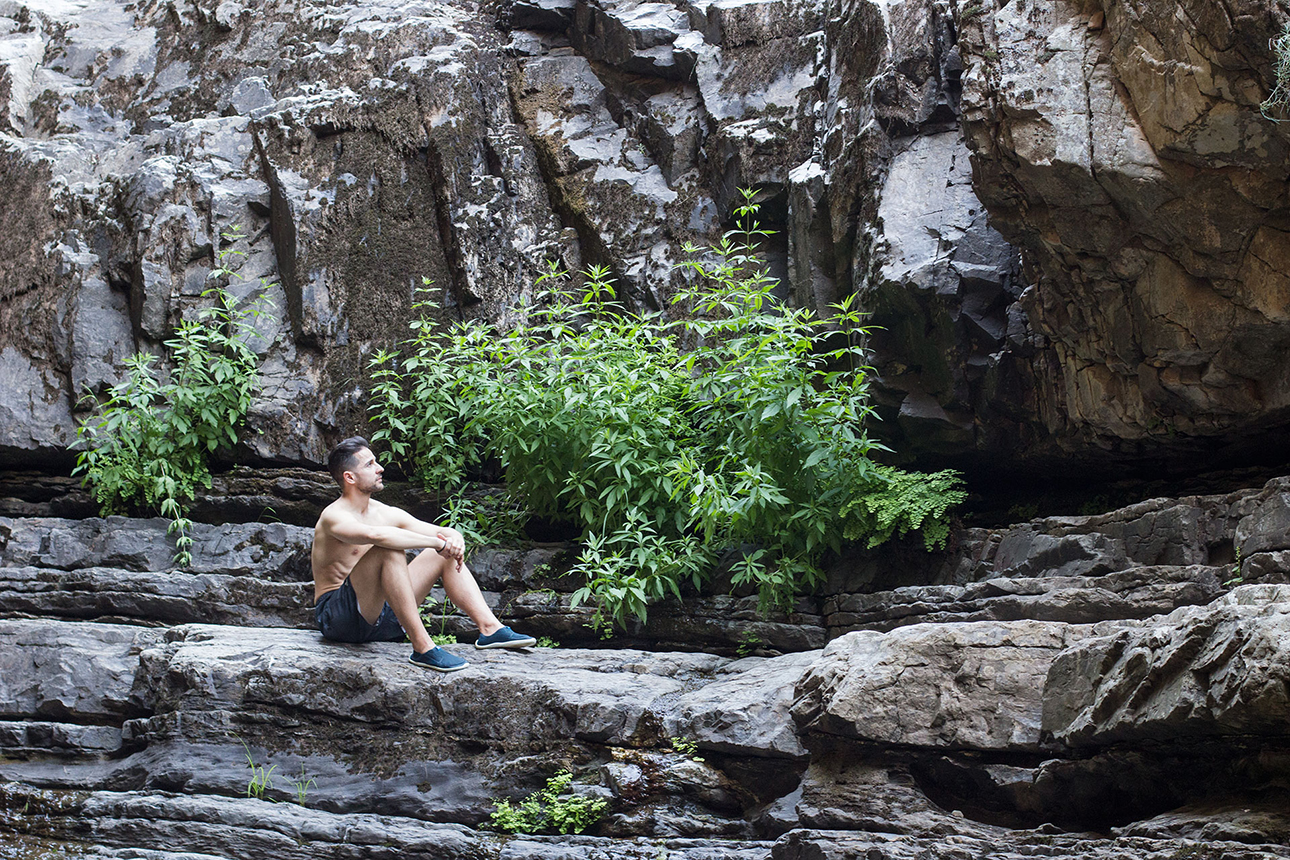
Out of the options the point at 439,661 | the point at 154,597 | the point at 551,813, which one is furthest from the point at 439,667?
the point at 154,597

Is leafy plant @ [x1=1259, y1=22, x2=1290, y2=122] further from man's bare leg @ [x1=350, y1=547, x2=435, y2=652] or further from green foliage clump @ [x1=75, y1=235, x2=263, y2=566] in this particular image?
green foliage clump @ [x1=75, y1=235, x2=263, y2=566]

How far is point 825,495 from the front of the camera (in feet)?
20.1

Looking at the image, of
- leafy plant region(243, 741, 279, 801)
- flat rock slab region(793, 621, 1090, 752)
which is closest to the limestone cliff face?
flat rock slab region(793, 621, 1090, 752)

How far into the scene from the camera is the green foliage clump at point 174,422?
24.1 ft

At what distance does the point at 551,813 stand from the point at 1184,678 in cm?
285

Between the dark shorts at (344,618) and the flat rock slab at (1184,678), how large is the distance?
12.1ft

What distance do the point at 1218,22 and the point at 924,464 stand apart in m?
3.43

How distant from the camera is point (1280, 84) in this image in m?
4.26

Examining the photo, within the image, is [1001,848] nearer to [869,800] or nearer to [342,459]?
[869,800]

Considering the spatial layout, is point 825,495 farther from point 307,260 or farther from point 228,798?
point 307,260

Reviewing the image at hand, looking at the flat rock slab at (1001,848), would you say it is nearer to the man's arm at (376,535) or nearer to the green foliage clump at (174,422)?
the man's arm at (376,535)

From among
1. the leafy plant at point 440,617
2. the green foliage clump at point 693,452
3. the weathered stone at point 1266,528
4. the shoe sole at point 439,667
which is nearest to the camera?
the weathered stone at point 1266,528

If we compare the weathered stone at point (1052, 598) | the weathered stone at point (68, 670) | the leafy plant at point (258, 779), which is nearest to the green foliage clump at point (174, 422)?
the weathered stone at point (68, 670)

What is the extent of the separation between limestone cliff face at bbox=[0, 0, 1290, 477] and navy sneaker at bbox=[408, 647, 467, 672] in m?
3.33
